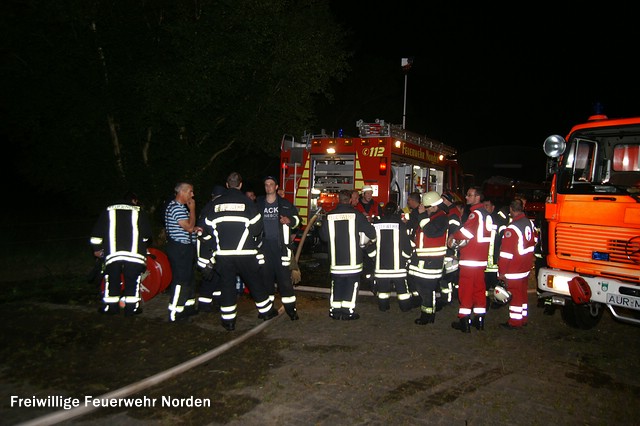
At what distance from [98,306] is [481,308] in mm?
5031

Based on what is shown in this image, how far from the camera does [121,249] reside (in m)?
6.15

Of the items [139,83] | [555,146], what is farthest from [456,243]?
[139,83]

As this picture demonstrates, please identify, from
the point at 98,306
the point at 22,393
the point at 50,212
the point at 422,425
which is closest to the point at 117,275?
the point at 98,306

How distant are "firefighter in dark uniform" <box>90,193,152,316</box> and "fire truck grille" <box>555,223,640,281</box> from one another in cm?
508

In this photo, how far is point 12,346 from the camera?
506 centimetres

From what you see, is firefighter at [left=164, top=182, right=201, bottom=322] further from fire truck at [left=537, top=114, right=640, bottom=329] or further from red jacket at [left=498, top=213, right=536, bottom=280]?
fire truck at [left=537, top=114, right=640, bottom=329]

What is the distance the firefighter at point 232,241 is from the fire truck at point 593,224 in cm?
342

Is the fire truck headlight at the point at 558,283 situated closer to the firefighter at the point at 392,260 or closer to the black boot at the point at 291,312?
the firefighter at the point at 392,260

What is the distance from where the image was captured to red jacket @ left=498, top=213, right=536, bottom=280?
633 centimetres

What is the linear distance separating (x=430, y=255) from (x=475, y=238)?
2.09 ft

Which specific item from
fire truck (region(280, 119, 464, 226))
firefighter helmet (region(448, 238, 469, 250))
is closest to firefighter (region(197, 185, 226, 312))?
firefighter helmet (region(448, 238, 469, 250))

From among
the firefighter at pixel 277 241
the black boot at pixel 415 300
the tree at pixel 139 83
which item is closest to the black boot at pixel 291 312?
the firefighter at pixel 277 241

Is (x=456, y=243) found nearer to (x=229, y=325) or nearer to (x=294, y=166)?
(x=229, y=325)

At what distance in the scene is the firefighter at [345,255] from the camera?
6.41 meters
